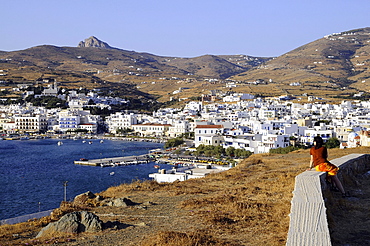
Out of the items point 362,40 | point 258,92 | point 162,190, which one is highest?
point 362,40

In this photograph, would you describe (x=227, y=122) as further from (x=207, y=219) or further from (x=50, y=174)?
(x=207, y=219)

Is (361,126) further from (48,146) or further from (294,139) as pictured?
(48,146)

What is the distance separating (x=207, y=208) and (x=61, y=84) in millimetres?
98027

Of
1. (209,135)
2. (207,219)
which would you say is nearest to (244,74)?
(209,135)

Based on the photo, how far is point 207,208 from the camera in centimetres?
609

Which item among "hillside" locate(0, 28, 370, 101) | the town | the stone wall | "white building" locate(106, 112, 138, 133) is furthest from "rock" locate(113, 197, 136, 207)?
"hillside" locate(0, 28, 370, 101)

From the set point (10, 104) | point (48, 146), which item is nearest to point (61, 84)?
point (10, 104)

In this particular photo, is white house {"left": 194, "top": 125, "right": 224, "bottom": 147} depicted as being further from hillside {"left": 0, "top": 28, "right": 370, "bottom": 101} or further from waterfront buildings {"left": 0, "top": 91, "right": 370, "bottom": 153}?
hillside {"left": 0, "top": 28, "right": 370, "bottom": 101}

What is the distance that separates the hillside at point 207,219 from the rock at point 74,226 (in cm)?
13

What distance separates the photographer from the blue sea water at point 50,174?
20.8 meters

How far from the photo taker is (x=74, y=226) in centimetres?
518

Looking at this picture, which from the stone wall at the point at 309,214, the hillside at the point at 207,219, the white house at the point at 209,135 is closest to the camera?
the stone wall at the point at 309,214

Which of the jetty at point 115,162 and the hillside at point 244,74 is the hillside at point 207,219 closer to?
the jetty at point 115,162

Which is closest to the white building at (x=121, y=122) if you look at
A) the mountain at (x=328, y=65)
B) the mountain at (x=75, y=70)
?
the mountain at (x=75, y=70)
